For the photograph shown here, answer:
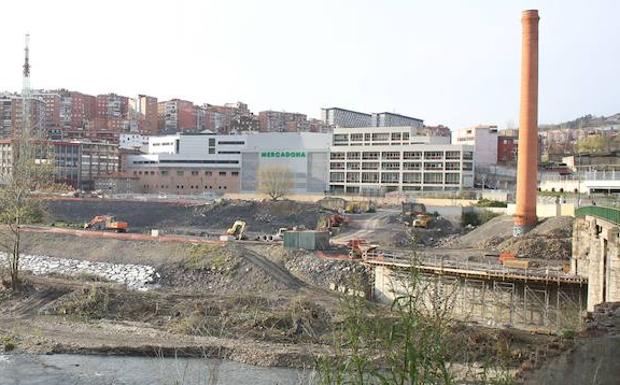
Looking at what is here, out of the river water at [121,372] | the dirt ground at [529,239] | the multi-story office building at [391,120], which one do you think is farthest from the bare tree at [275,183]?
the multi-story office building at [391,120]

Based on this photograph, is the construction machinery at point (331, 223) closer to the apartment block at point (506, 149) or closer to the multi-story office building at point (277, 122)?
the apartment block at point (506, 149)

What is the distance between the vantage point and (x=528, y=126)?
54.3m

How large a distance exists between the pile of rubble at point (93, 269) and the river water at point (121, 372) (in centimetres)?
1652

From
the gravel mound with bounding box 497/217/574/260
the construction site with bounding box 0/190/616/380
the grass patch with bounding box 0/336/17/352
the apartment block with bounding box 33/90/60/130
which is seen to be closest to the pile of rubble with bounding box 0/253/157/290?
the construction site with bounding box 0/190/616/380

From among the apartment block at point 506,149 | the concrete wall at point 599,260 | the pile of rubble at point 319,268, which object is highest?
the apartment block at point 506,149

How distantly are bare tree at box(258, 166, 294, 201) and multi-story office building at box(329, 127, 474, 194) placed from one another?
1117cm

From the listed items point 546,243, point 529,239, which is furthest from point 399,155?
point 546,243

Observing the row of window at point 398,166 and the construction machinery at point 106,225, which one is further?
the row of window at point 398,166

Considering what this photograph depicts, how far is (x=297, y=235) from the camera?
2030 inches

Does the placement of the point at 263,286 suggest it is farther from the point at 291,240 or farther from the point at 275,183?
the point at 275,183

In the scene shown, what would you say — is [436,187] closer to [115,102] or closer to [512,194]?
[512,194]

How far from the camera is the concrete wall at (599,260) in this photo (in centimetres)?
2845

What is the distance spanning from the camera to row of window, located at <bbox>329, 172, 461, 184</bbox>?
97125 mm

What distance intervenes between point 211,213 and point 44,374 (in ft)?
193
